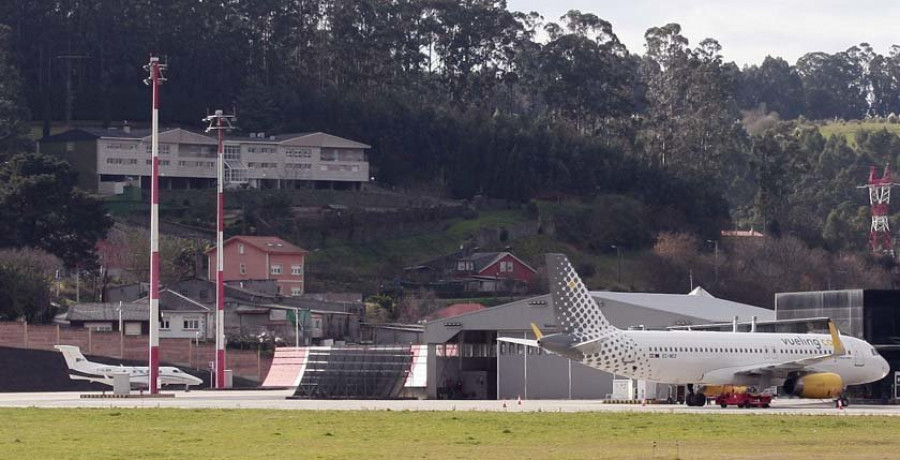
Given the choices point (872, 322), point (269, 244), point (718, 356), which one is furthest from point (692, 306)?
point (269, 244)

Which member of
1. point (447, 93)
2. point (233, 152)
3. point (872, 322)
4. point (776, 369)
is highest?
point (447, 93)

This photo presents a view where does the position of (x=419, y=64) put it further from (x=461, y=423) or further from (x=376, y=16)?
(x=461, y=423)

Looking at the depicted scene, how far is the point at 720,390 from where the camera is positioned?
200 feet

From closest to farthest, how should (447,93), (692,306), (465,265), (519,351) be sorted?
1. (519,351)
2. (692,306)
3. (465,265)
4. (447,93)

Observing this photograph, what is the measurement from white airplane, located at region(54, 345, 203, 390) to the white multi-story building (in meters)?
52.7

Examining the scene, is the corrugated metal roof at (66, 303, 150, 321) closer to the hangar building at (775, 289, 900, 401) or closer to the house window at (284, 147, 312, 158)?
the house window at (284, 147, 312, 158)

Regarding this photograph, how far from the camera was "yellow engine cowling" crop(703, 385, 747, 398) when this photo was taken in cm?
6066

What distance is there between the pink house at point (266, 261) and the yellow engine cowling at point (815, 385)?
6428 cm

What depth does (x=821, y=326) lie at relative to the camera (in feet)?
229

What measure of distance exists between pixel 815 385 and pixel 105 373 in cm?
3424

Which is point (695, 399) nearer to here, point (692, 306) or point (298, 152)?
point (692, 306)

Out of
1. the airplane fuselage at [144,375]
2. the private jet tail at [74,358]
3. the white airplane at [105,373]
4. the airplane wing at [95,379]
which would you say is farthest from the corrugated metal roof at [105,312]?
the airplane wing at [95,379]

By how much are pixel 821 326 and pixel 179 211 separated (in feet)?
228

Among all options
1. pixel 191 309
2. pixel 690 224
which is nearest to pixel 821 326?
pixel 191 309
